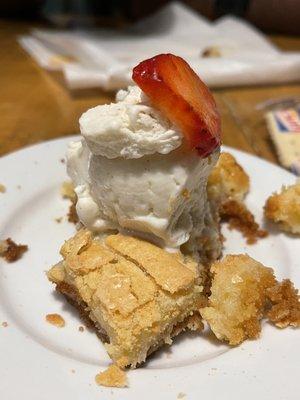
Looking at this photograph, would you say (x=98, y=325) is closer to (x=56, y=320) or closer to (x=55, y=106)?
(x=56, y=320)

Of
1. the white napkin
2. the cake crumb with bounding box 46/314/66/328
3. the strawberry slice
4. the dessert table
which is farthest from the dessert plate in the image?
the white napkin

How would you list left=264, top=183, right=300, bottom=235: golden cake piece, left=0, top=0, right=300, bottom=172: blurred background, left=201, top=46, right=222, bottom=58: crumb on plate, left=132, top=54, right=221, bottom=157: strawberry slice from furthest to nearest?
left=201, top=46, right=222, bottom=58: crumb on plate → left=0, top=0, right=300, bottom=172: blurred background → left=264, top=183, right=300, bottom=235: golden cake piece → left=132, top=54, right=221, bottom=157: strawberry slice

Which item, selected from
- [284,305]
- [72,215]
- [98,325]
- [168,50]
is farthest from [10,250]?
[168,50]

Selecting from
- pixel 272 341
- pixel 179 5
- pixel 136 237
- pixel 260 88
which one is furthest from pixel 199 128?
pixel 179 5

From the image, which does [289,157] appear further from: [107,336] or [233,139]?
[107,336]

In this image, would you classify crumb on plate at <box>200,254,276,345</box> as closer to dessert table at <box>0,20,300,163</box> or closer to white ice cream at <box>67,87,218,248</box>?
white ice cream at <box>67,87,218,248</box>
